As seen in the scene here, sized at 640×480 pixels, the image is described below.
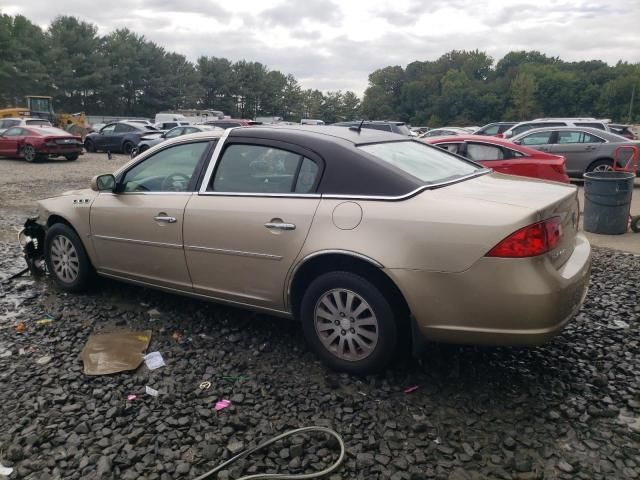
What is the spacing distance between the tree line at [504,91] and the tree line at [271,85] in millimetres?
198

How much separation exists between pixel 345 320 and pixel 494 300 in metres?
0.94

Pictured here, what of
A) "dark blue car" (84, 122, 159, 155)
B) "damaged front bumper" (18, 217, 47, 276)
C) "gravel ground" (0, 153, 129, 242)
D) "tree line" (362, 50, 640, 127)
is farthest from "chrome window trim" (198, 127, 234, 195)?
"tree line" (362, 50, 640, 127)

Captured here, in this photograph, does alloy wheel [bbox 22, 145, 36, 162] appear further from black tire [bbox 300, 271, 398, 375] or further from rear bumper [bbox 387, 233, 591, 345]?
→ rear bumper [bbox 387, 233, 591, 345]

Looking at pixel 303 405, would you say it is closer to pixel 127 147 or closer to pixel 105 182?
pixel 105 182

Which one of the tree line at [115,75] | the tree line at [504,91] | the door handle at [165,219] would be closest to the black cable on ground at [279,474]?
the door handle at [165,219]

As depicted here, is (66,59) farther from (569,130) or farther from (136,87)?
(569,130)

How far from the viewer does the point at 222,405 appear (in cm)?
318

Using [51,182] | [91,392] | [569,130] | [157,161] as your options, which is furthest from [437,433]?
[51,182]

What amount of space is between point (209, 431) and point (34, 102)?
42.2 m

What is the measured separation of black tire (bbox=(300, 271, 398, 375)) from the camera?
324 cm

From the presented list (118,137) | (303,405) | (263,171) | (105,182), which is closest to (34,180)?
(118,137)

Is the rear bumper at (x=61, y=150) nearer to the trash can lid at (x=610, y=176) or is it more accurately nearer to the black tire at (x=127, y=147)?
the black tire at (x=127, y=147)

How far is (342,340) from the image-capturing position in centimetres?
345

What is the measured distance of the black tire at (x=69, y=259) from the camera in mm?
4922
